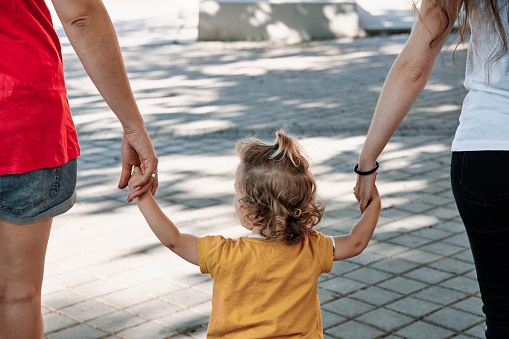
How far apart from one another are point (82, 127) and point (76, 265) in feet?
13.1

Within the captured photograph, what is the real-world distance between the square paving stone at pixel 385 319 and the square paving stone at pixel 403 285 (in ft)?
0.90

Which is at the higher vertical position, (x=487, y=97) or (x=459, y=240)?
(x=487, y=97)

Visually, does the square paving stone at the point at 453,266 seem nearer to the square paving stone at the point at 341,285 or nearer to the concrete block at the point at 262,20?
the square paving stone at the point at 341,285

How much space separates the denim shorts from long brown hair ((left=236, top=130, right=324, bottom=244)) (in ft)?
1.74

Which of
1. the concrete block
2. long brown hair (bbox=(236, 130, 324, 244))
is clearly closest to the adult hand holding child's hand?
long brown hair (bbox=(236, 130, 324, 244))

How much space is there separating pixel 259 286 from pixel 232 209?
3052mm

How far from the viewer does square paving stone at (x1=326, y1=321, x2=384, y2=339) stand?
3.29 meters

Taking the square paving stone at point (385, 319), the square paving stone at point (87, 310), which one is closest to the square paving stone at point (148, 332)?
the square paving stone at point (87, 310)

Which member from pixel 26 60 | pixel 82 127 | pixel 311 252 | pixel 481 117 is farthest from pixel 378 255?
pixel 82 127

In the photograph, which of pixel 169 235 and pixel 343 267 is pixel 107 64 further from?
pixel 343 267

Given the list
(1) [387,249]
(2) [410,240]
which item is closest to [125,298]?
(1) [387,249]

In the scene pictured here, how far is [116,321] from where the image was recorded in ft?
11.3

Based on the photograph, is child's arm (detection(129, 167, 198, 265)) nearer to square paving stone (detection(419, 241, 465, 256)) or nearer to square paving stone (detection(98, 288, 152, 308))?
square paving stone (detection(98, 288, 152, 308))

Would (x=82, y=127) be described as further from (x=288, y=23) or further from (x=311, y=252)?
(x=288, y=23)
